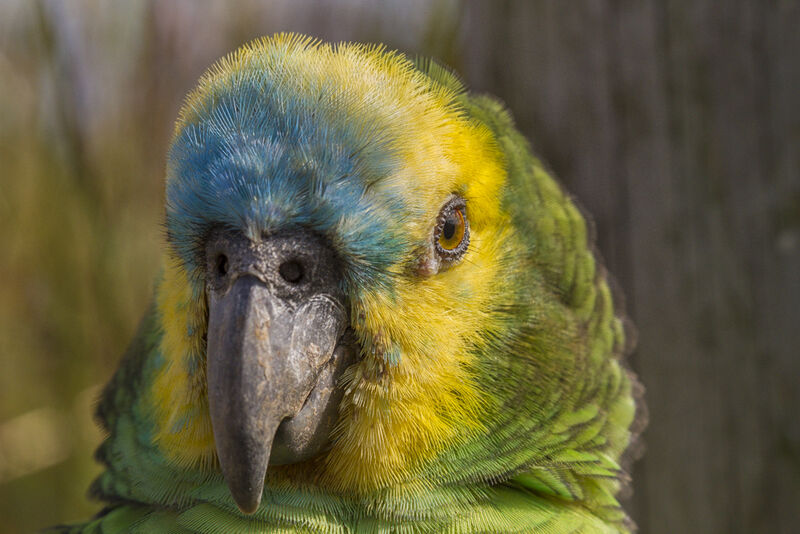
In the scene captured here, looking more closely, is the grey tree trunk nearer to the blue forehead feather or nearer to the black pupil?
the black pupil

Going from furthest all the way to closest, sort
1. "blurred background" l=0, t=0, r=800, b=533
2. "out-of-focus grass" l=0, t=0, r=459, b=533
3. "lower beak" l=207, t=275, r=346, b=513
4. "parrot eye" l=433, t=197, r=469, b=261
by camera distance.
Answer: "out-of-focus grass" l=0, t=0, r=459, b=533 → "blurred background" l=0, t=0, r=800, b=533 → "parrot eye" l=433, t=197, r=469, b=261 → "lower beak" l=207, t=275, r=346, b=513

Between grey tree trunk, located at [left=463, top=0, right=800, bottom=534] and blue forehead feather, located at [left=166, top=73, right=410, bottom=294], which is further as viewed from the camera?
grey tree trunk, located at [left=463, top=0, right=800, bottom=534]

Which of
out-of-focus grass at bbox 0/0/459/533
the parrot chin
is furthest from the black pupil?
out-of-focus grass at bbox 0/0/459/533

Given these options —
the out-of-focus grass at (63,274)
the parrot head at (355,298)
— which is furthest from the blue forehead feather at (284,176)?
the out-of-focus grass at (63,274)

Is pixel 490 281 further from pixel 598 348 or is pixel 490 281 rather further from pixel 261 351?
pixel 261 351

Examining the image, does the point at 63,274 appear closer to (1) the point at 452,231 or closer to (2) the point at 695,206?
(1) the point at 452,231

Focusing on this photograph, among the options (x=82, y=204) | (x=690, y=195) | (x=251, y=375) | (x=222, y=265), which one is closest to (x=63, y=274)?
(x=82, y=204)
